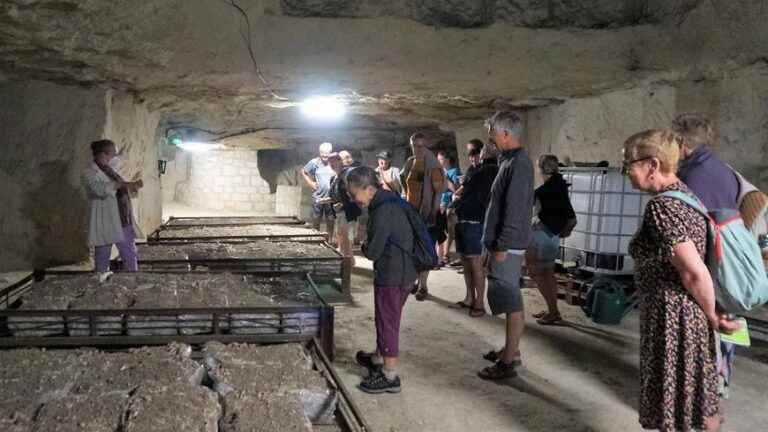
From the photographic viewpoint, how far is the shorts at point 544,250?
4.91 m

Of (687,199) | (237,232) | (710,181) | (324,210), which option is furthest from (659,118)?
(237,232)

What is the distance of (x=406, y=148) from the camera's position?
38.6 feet

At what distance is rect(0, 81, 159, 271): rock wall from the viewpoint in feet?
17.4

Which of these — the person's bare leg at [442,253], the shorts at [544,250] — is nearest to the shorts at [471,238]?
the shorts at [544,250]

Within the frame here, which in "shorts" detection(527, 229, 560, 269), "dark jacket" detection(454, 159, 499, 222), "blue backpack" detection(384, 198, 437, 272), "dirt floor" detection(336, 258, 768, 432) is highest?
"dark jacket" detection(454, 159, 499, 222)

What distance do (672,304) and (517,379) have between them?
1784 mm

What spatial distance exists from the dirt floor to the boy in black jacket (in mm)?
190

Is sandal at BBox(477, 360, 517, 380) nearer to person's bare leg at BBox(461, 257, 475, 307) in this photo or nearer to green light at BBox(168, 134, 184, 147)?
person's bare leg at BBox(461, 257, 475, 307)

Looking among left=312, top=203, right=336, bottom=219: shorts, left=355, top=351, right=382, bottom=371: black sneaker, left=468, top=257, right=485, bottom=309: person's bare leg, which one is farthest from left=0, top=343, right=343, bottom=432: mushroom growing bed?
left=312, top=203, right=336, bottom=219: shorts

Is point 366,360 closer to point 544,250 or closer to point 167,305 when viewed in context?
point 167,305

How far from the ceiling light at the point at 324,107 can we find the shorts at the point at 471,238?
2635 mm

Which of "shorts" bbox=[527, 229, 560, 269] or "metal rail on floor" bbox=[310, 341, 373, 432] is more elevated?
"shorts" bbox=[527, 229, 560, 269]

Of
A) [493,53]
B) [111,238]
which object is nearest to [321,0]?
[493,53]

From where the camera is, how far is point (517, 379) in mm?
3771
